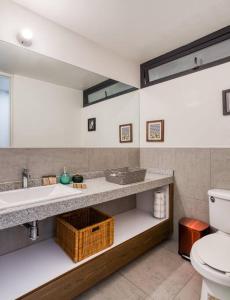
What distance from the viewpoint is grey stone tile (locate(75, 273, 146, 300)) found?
1419 millimetres

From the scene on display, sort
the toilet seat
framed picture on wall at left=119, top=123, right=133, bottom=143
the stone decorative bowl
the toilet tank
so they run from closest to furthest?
the toilet seat < the toilet tank < the stone decorative bowl < framed picture on wall at left=119, top=123, right=133, bottom=143

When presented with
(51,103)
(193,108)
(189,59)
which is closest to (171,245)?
(193,108)

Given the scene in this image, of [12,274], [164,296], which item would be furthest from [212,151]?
[12,274]

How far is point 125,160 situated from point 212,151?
1.01 m

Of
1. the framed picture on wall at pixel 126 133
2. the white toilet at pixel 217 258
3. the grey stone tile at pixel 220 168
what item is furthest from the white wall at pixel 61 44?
the white toilet at pixel 217 258

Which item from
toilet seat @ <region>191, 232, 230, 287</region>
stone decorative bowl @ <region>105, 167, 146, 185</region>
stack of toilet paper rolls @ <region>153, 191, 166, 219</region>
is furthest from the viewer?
stack of toilet paper rolls @ <region>153, 191, 166, 219</region>

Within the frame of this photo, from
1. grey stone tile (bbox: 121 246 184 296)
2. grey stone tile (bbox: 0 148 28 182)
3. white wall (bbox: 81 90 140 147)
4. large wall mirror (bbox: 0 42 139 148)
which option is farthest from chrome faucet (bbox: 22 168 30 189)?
grey stone tile (bbox: 121 246 184 296)

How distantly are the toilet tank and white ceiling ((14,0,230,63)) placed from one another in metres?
1.61

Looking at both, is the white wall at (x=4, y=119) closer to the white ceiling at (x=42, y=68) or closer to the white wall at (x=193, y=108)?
the white ceiling at (x=42, y=68)

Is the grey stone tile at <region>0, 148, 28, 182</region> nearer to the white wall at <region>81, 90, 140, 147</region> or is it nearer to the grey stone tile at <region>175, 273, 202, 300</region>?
the white wall at <region>81, 90, 140, 147</region>

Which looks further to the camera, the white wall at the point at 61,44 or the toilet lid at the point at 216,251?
the white wall at the point at 61,44

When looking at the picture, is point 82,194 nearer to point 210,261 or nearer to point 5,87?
point 210,261

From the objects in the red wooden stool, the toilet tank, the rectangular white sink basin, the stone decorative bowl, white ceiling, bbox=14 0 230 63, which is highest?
white ceiling, bbox=14 0 230 63

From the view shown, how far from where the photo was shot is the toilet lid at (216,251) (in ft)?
3.84
